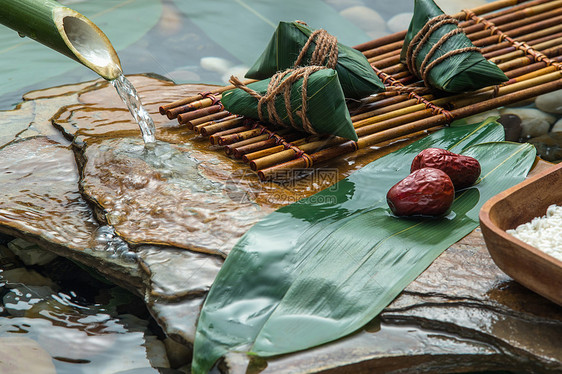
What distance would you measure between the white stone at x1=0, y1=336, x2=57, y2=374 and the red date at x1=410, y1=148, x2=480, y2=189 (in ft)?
4.77

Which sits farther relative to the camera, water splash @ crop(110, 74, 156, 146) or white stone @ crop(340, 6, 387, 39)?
white stone @ crop(340, 6, 387, 39)

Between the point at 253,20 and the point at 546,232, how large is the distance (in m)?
3.20

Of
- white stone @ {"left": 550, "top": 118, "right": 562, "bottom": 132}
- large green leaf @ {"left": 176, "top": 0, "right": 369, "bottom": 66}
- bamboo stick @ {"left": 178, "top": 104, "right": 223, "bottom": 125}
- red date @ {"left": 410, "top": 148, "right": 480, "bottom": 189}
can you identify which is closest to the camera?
red date @ {"left": 410, "top": 148, "right": 480, "bottom": 189}

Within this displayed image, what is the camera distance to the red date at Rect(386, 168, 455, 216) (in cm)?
194

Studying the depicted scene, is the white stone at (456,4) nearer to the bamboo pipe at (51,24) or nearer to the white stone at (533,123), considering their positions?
the white stone at (533,123)

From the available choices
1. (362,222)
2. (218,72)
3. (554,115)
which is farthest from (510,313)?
(218,72)

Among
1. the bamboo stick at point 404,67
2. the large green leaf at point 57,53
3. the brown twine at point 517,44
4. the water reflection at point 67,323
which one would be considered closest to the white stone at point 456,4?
the brown twine at point 517,44

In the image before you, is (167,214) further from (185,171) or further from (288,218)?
(288,218)

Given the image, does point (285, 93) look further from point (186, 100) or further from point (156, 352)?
point (156, 352)

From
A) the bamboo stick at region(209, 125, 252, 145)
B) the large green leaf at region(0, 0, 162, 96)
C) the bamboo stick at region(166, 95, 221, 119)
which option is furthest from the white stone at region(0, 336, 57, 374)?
the large green leaf at region(0, 0, 162, 96)

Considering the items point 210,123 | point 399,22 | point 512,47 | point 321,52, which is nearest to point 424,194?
point 321,52

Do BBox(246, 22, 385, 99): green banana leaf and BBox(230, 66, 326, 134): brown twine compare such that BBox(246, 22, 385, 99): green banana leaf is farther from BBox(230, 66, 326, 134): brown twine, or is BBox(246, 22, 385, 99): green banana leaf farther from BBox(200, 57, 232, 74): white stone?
BBox(200, 57, 232, 74): white stone

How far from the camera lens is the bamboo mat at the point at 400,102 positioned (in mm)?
2475

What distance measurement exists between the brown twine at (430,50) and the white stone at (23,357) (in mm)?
2036
